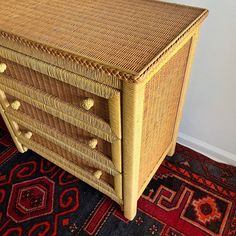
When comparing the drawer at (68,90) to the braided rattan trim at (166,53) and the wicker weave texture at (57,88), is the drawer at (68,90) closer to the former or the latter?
the wicker weave texture at (57,88)

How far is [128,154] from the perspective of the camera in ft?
2.76

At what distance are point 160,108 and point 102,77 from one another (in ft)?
1.05

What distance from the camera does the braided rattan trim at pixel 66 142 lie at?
97cm

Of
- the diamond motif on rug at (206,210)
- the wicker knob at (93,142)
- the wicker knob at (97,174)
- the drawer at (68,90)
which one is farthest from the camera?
the diamond motif on rug at (206,210)

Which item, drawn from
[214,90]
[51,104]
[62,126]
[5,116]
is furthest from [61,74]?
[214,90]

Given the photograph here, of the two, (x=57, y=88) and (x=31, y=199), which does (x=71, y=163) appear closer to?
(x=31, y=199)

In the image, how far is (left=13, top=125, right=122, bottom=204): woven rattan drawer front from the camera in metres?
1.08

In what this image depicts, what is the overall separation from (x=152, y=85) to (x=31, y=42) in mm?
375

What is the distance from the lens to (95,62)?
2.18ft

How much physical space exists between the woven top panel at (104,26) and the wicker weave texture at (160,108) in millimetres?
102

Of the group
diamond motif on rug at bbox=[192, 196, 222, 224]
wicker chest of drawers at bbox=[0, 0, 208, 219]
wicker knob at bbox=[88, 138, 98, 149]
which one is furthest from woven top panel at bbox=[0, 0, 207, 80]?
diamond motif on rug at bbox=[192, 196, 222, 224]

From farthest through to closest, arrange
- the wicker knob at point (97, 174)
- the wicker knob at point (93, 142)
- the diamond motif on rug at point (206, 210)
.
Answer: the diamond motif on rug at point (206, 210), the wicker knob at point (97, 174), the wicker knob at point (93, 142)

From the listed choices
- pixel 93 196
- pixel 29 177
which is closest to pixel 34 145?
pixel 29 177

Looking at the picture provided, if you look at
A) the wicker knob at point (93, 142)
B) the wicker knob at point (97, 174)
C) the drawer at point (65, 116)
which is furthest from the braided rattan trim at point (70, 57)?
the wicker knob at point (97, 174)
